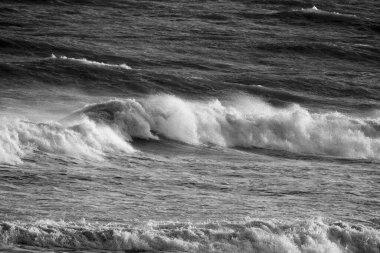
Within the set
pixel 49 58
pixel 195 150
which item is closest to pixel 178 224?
pixel 195 150

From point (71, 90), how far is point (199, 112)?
4.46 meters

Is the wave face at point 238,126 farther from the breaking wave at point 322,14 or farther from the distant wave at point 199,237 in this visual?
the breaking wave at point 322,14

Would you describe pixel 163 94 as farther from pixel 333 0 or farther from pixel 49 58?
pixel 333 0

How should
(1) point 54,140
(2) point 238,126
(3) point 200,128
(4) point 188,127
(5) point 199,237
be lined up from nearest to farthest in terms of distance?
(5) point 199,237 → (1) point 54,140 → (4) point 188,127 → (3) point 200,128 → (2) point 238,126

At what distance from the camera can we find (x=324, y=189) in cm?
2059

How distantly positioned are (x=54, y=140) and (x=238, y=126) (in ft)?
20.8

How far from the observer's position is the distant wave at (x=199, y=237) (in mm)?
15242

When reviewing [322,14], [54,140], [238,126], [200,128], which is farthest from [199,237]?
[322,14]

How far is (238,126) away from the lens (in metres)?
26.6

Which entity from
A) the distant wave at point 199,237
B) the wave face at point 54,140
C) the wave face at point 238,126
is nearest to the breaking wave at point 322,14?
the wave face at point 238,126

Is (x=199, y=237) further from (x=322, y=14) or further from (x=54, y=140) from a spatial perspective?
(x=322, y=14)

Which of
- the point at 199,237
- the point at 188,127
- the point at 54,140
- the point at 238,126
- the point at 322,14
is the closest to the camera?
the point at 199,237

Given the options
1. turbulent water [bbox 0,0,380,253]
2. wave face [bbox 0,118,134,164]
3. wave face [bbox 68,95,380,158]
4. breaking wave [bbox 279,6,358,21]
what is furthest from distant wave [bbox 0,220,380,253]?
breaking wave [bbox 279,6,358,21]

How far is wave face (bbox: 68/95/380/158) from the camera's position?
985 inches
